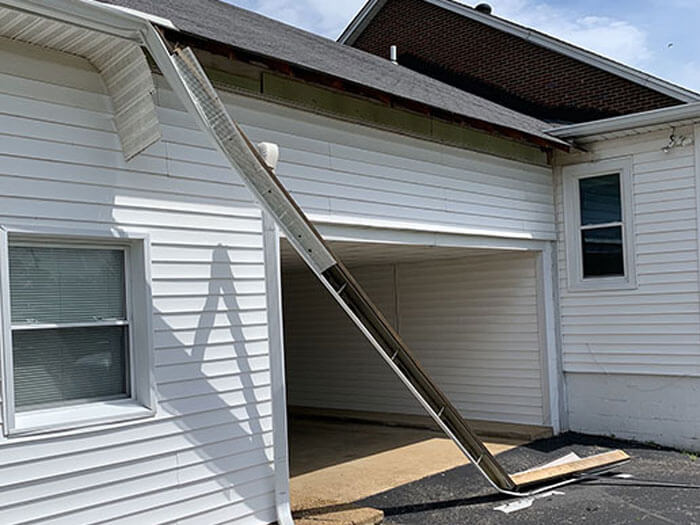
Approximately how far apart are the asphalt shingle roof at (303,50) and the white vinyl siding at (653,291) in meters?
1.24

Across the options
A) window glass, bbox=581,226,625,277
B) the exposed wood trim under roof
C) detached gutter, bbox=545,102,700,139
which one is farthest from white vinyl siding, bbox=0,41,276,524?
window glass, bbox=581,226,625,277

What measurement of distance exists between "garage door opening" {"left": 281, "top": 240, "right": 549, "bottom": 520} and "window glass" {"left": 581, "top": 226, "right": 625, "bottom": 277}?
28.0 inches

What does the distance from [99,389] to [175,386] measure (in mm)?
530

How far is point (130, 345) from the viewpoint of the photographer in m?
5.27

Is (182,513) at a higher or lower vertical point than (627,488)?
higher

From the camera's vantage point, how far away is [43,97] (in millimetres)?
4820

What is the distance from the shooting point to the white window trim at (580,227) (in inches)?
375

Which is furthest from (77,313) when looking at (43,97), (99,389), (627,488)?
(627,488)

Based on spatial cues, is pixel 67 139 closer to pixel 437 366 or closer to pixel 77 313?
pixel 77 313

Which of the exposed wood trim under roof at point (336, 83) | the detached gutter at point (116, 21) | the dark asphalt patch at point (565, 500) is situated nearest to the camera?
the detached gutter at point (116, 21)

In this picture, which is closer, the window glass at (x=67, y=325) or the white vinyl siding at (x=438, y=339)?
the window glass at (x=67, y=325)

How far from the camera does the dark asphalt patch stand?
6.44 metres

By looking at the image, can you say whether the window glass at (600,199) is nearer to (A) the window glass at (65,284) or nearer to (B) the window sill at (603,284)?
(B) the window sill at (603,284)

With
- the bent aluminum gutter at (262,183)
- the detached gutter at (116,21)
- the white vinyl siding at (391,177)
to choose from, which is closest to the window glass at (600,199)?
the white vinyl siding at (391,177)
